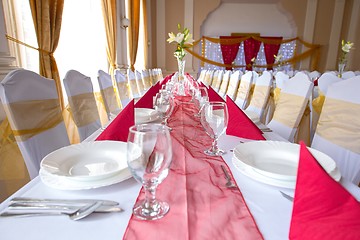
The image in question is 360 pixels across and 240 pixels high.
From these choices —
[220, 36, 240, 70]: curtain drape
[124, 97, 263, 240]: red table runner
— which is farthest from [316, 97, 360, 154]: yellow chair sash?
[220, 36, 240, 70]: curtain drape

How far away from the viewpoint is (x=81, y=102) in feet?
5.72

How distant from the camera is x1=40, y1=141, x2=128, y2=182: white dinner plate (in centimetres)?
60

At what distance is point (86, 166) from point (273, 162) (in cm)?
53

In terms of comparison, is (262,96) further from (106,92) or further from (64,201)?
(64,201)

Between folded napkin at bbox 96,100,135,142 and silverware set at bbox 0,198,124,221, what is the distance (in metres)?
0.39

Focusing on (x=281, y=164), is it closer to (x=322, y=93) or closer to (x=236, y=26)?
(x=322, y=93)

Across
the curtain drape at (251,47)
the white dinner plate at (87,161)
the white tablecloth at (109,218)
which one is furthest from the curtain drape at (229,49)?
the white tablecloth at (109,218)

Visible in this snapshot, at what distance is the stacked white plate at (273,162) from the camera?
0.60 meters

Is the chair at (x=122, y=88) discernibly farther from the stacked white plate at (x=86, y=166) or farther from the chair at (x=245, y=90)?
the stacked white plate at (x=86, y=166)

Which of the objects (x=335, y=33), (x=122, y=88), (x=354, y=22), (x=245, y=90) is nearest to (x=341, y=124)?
(x=245, y=90)

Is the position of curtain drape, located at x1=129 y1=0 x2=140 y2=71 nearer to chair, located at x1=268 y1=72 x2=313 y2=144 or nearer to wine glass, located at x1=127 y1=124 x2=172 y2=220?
chair, located at x1=268 y1=72 x2=313 y2=144

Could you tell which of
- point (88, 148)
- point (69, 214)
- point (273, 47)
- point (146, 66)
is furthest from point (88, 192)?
point (273, 47)

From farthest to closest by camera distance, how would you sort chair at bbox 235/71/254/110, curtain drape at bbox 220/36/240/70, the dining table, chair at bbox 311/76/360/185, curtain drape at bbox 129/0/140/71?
curtain drape at bbox 220/36/240/70, curtain drape at bbox 129/0/140/71, chair at bbox 235/71/254/110, chair at bbox 311/76/360/185, the dining table

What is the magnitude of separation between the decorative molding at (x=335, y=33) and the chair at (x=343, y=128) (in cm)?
980
